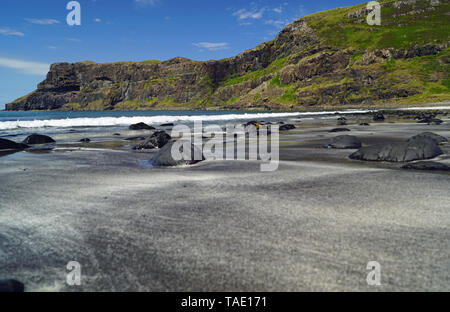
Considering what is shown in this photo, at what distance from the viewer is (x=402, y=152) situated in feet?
21.6

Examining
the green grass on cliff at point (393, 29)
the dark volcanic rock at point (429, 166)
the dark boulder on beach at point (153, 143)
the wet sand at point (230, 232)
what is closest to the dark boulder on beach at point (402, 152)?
the dark volcanic rock at point (429, 166)

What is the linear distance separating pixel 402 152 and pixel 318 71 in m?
108

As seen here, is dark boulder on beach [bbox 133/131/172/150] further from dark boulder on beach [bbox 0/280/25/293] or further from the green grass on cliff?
the green grass on cliff

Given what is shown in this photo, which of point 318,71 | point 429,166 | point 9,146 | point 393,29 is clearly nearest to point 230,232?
point 429,166

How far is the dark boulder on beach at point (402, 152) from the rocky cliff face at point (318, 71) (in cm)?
7467

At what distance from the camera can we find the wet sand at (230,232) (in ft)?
6.55

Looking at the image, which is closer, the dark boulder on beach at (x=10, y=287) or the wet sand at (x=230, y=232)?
the dark boulder on beach at (x=10, y=287)

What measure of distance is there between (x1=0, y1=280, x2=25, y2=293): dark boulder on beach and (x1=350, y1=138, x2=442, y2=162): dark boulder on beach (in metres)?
6.88

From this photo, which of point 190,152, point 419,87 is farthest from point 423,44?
point 190,152

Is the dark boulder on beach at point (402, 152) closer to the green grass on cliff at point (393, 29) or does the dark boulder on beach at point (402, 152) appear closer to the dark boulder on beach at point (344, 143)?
the dark boulder on beach at point (344, 143)

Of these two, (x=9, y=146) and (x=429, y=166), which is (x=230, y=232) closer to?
(x=429, y=166)

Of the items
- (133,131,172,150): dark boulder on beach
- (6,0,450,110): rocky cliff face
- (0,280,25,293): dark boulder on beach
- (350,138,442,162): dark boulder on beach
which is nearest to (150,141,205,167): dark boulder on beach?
(133,131,172,150): dark boulder on beach

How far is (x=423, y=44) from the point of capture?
299 feet
